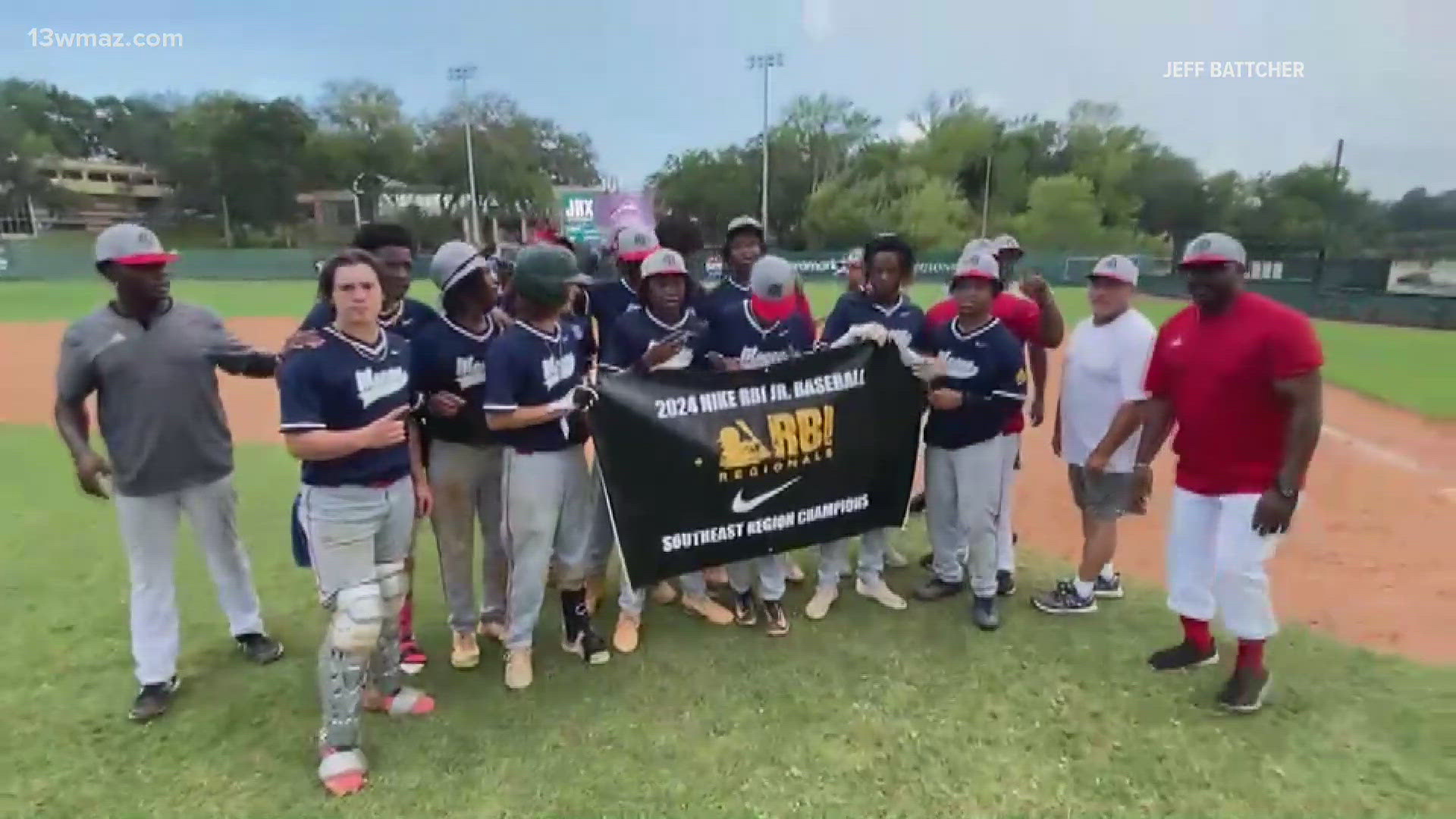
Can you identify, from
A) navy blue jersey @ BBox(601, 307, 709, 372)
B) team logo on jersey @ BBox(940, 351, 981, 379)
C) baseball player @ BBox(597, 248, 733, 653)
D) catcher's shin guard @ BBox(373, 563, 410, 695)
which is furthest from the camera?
team logo on jersey @ BBox(940, 351, 981, 379)

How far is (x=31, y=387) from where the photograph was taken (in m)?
14.1

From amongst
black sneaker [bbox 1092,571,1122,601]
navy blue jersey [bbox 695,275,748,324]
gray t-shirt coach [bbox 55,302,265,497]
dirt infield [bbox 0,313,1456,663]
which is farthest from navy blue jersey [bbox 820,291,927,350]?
gray t-shirt coach [bbox 55,302,265,497]

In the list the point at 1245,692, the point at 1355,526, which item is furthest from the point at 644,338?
the point at 1355,526

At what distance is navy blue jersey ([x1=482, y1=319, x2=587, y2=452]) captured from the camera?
4016 millimetres

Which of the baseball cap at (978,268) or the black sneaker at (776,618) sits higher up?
the baseball cap at (978,268)

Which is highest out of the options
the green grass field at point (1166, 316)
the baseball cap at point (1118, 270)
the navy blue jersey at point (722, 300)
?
the baseball cap at point (1118, 270)

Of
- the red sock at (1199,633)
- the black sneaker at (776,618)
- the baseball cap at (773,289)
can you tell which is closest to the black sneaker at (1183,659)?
the red sock at (1199,633)

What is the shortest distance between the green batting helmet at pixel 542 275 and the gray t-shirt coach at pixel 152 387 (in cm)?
128

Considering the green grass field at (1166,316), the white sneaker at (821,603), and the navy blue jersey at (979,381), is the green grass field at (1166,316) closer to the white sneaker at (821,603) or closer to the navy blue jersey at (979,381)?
the navy blue jersey at (979,381)

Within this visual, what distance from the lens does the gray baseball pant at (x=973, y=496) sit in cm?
489

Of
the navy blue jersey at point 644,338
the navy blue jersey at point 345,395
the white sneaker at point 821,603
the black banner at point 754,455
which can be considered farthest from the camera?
the white sneaker at point 821,603

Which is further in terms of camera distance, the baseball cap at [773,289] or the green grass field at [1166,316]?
the green grass field at [1166,316]

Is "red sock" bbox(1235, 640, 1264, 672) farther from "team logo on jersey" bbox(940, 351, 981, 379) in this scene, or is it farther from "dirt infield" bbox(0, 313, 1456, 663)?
"team logo on jersey" bbox(940, 351, 981, 379)

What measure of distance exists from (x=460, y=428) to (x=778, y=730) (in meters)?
1.99
